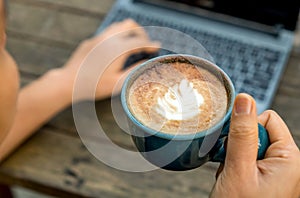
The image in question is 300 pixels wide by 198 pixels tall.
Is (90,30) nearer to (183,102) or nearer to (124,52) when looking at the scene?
(124,52)

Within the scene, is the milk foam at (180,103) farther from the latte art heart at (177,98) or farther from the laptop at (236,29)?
the laptop at (236,29)

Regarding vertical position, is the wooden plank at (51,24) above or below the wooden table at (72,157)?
above

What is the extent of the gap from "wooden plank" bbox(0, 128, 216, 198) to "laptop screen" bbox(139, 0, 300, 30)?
391 millimetres

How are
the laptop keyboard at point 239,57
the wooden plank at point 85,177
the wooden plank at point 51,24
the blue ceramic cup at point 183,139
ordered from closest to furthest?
1. the blue ceramic cup at point 183,139
2. the wooden plank at point 85,177
3. the laptop keyboard at point 239,57
4. the wooden plank at point 51,24

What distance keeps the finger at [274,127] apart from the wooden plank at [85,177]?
0.93 ft

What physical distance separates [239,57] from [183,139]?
0.59 meters

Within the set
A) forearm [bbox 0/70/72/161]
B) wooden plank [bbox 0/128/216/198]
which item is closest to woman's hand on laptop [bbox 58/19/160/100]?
forearm [bbox 0/70/72/161]

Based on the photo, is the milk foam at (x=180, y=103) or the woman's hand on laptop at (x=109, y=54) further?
the woman's hand on laptop at (x=109, y=54)

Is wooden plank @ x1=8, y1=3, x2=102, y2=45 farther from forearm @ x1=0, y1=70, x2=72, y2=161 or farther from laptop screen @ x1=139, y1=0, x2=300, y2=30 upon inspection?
laptop screen @ x1=139, y1=0, x2=300, y2=30

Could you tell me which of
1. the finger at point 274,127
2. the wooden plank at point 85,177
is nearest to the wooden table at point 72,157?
the wooden plank at point 85,177

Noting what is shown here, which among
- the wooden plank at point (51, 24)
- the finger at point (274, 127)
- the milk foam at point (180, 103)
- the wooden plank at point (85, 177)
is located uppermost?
the milk foam at point (180, 103)

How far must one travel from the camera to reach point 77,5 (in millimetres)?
1302

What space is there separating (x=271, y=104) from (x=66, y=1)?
1.84 ft

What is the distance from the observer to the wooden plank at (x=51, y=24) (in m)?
1.23
